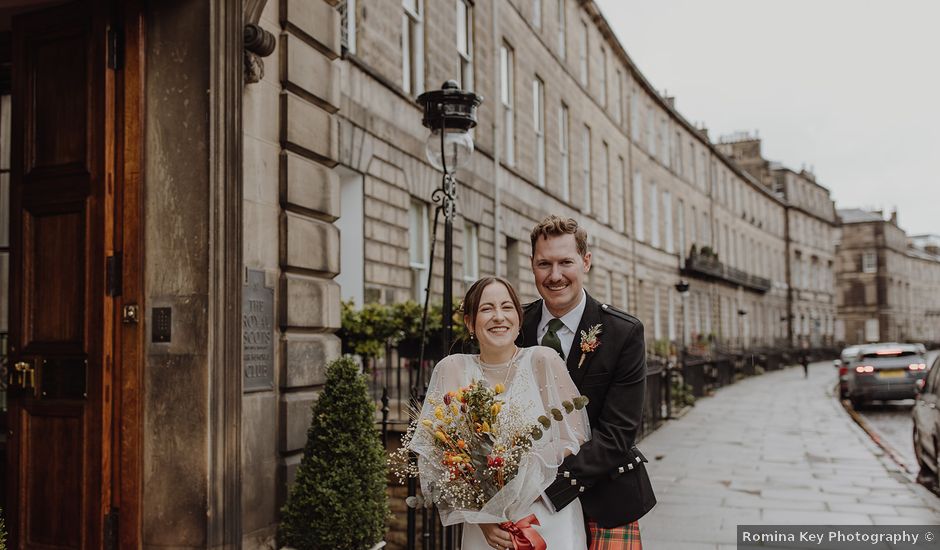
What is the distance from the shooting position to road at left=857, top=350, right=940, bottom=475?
1353 centimetres

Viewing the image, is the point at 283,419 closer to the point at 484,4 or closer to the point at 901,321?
the point at 484,4

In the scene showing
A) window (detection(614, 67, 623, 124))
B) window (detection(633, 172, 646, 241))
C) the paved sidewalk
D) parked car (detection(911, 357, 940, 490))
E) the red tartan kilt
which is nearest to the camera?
the red tartan kilt

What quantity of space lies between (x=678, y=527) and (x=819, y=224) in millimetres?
72824

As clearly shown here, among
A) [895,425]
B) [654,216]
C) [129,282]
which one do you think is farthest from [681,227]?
[129,282]

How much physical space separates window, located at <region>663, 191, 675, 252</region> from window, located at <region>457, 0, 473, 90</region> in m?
22.1

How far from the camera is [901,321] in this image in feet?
309

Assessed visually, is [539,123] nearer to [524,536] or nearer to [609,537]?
[609,537]

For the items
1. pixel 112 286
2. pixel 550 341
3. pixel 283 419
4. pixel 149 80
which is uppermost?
pixel 149 80

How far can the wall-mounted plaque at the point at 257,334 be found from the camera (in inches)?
215

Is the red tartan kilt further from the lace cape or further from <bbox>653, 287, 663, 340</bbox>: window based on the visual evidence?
<bbox>653, 287, 663, 340</bbox>: window

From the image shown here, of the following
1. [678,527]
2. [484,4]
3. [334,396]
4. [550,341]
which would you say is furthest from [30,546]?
[484,4]

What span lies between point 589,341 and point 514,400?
40 cm

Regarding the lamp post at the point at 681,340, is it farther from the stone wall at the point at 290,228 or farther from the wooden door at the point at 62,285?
the wooden door at the point at 62,285

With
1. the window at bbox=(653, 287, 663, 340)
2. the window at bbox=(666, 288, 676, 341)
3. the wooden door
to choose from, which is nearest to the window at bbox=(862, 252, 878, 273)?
the window at bbox=(666, 288, 676, 341)
